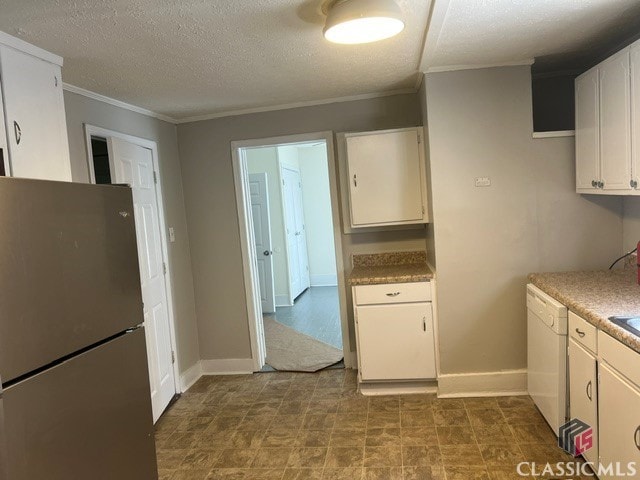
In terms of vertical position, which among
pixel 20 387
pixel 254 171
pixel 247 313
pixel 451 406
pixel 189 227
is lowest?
pixel 451 406

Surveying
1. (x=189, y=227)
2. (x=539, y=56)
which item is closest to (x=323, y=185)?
(x=189, y=227)

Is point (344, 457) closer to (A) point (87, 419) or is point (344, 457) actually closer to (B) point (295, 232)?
(A) point (87, 419)

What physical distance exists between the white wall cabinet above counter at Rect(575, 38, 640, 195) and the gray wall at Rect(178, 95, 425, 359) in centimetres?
122

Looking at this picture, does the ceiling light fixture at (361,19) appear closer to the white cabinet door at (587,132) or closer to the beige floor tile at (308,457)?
the white cabinet door at (587,132)

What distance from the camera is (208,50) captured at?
233 centimetres

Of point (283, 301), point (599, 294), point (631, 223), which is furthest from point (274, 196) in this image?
point (599, 294)

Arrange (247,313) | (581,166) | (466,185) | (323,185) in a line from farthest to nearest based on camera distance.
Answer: (323,185)
(247,313)
(466,185)
(581,166)

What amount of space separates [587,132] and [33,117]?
2.94m

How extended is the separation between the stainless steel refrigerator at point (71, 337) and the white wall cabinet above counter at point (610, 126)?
230 centimetres

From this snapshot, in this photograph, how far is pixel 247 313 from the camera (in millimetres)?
4023

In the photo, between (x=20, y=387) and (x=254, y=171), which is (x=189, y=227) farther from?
(x=20, y=387)

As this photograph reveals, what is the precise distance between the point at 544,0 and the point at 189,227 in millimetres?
3097

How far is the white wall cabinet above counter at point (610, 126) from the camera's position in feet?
7.21

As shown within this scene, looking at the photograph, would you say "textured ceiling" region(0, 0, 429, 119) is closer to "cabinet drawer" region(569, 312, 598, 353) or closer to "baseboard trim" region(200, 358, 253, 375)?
"cabinet drawer" region(569, 312, 598, 353)
